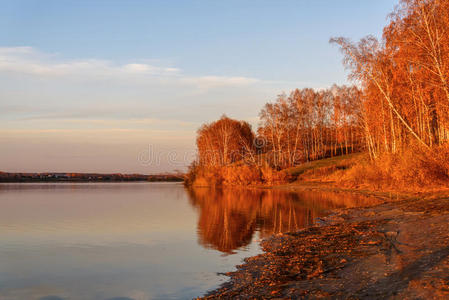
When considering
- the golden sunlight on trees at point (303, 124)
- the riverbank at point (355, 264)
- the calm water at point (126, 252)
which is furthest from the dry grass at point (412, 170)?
the golden sunlight on trees at point (303, 124)

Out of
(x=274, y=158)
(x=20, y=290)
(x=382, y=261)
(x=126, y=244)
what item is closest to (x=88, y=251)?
(x=126, y=244)

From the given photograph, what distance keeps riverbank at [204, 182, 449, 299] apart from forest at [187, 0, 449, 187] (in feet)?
30.6

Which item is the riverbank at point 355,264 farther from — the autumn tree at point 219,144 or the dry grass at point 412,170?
the autumn tree at point 219,144

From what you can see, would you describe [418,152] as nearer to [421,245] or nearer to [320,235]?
[320,235]

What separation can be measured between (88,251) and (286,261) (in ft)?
26.0

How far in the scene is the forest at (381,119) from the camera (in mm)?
20625

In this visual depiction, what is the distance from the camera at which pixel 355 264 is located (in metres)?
8.88

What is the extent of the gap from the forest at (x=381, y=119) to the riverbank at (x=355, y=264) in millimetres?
9336

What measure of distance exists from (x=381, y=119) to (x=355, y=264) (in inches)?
1085

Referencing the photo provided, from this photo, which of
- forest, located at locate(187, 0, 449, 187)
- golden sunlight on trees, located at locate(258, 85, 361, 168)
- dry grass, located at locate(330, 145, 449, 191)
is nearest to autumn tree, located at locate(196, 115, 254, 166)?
forest, located at locate(187, 0, 449, 187)

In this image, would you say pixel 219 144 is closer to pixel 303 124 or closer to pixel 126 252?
pixel 303 124

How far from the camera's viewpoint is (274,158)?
6488cm

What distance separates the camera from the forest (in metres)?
20.6

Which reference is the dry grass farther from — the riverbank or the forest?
the riverbank
